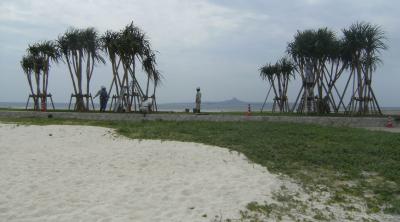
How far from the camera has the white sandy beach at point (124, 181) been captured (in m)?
6.37

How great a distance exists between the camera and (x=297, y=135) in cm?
1305

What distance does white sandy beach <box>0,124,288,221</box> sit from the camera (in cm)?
637

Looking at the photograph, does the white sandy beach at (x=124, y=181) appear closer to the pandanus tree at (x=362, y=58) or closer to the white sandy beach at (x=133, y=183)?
the white sandy beach at (x=133, y=183)

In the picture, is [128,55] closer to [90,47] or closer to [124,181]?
[90,47]

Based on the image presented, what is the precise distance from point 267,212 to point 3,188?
421cm

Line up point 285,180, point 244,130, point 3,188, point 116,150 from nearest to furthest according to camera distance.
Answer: point 3,188 → point 285,180 → point 116,150 → point 244,130

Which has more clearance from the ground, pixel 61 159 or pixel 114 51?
pixel 114 51

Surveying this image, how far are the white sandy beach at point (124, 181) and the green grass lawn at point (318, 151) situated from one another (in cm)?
82

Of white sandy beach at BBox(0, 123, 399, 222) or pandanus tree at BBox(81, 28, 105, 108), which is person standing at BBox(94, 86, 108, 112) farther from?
white sandy beach at BBox(0, 123, 399, 222)

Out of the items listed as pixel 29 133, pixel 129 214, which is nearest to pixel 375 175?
pixel 129 214

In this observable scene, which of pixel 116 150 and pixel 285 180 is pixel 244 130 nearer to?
pixel 116 150

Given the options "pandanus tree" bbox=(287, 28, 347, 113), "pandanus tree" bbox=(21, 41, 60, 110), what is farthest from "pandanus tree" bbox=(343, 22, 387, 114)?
"pandanus tree" bbox=(21, 41, 60, 110)

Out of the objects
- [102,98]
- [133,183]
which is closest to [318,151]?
[133,183]

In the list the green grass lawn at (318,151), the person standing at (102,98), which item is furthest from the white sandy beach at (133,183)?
the person standing at (102,98)
